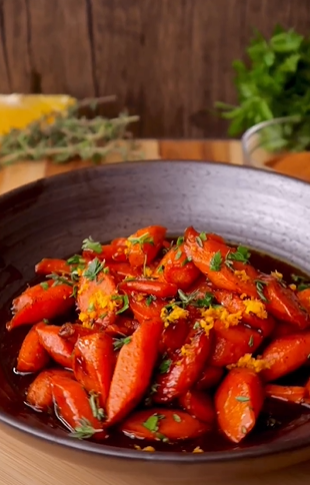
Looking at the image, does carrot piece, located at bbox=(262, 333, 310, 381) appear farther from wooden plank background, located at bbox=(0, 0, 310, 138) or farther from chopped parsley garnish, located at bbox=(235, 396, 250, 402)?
wooden plank background, located at bbox=(0, 0, 310, 138)

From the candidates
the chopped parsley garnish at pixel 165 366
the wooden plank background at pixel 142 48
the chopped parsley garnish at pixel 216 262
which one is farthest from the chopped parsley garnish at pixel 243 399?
the wooden plank background at pixel 142 48

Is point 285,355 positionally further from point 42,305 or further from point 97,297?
point 42,305

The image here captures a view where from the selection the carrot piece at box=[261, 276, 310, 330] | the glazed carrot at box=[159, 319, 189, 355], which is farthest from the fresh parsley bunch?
the glazed carrot at box=[159, 319, 189, 355]

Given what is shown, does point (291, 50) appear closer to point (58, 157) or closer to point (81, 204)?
point (58, 157)

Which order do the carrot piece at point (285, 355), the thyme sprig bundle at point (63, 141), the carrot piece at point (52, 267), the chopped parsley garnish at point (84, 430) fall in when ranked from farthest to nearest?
1. the thyme sprig bundle at point (63, 141)
2. the carrot piece at point (52, 267)
3. the carrot piece at point (285, 355)
4. the chopped parsley garnish at point (84, 430)

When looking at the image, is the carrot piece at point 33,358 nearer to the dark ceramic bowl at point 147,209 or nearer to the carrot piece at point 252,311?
the dark ceramic bowl at point 147,209

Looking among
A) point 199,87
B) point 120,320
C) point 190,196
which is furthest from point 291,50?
point 120,320
